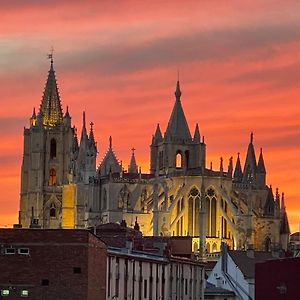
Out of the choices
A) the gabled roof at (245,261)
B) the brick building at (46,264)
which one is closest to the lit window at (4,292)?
the brick building at (46,264)

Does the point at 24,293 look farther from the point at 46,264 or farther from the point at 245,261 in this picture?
the point at 245,261

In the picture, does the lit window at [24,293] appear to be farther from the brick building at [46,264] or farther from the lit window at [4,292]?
the lit window at [4,292]

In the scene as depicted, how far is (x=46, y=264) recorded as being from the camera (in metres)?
75.8

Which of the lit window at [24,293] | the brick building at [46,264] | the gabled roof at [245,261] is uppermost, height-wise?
the gabled roof at [245,261]

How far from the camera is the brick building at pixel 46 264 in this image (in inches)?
2977

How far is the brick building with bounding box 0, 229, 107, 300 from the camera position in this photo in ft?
248

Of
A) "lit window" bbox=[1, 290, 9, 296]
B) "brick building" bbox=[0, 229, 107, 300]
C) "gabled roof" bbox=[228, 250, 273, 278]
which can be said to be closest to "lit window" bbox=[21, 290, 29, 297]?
"brick building" bbox=[0, 229, 107, 300]

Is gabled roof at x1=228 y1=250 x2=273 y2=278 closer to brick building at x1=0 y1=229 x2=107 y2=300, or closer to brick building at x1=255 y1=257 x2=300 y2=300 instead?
brick building at x1=255 y1=257 x2=300 y2=300

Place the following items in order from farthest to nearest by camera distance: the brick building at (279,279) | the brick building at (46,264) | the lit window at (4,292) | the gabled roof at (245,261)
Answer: the gabled roof at (245,261)
the brick building at (279,279)
the lit window at (4,292)
the brick building at (46,264)

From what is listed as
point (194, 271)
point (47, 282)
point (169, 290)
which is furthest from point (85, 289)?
point (194, 271)

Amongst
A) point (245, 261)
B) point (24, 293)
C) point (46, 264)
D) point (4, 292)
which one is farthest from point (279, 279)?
point (245, 261)

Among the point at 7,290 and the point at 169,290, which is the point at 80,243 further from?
the point at 169,290

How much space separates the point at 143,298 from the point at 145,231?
108 metres

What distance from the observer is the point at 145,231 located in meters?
200
